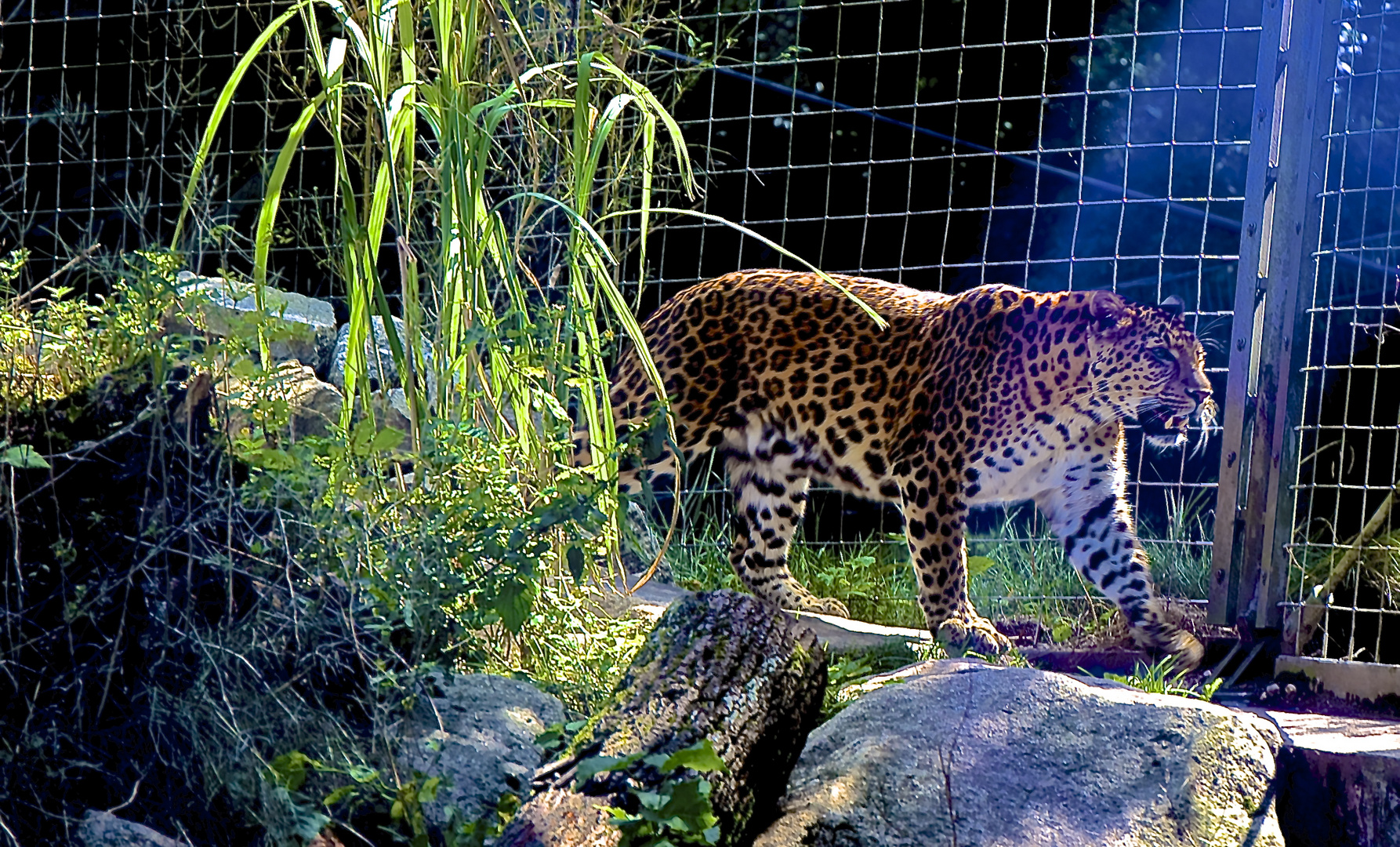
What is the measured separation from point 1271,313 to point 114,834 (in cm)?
365

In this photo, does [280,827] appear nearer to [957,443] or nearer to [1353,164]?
[957,443]

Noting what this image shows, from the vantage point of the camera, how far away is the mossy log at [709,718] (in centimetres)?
275

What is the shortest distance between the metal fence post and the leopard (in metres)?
0.17

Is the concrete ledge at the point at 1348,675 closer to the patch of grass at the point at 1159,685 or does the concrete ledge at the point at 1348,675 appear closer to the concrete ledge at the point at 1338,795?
the patch of grass at the point at 1159,685

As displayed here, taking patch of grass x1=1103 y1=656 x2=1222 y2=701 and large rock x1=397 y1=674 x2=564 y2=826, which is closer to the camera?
large rock x1=397 y1=674 x2=564 y2=826

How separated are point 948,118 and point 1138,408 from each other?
2.32 metres

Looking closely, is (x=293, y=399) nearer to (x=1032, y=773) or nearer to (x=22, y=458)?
(x=22, y=458)

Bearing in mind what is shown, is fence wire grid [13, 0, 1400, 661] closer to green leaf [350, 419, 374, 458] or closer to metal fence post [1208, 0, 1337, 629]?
metal fence post [1208, 0, 1337, 629]

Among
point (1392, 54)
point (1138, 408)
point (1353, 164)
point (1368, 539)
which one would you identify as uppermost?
point (1392, 54)

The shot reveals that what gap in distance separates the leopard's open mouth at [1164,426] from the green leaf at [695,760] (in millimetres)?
2683

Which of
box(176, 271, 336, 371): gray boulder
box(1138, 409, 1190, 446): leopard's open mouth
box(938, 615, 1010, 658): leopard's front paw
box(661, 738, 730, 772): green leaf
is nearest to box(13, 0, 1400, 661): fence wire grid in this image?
box(176, 271, 336, 371): gray boulder

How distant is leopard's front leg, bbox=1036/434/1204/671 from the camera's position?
198 inches

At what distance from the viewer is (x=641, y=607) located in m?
4.82

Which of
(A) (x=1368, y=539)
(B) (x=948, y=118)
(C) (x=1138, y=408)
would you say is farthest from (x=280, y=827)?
(B) (x=948, y=118)
